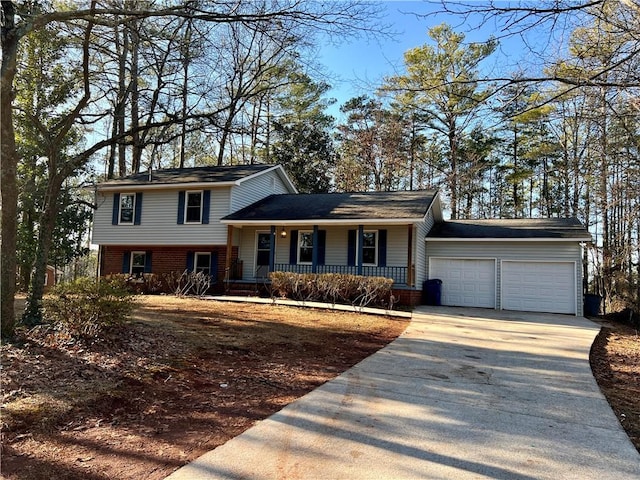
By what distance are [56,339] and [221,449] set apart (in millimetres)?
3294

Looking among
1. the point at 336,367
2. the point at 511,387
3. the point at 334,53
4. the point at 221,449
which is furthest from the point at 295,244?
the point at 221,449

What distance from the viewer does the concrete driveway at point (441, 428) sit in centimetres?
299

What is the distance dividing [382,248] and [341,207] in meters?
2.23

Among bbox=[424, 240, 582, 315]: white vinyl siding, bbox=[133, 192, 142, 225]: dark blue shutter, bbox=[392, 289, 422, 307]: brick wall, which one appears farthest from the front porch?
bbox=[133, 192, 142, 225]: dark blue shutter

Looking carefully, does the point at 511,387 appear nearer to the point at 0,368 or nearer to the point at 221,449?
the point at 221,449

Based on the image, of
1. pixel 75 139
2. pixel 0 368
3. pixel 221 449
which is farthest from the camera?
pixel 75 139

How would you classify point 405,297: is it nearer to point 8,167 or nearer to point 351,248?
point 351,248

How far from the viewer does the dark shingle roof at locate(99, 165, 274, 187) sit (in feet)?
56.0

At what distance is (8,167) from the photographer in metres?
5.56

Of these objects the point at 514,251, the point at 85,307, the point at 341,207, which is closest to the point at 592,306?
the point at 514,251

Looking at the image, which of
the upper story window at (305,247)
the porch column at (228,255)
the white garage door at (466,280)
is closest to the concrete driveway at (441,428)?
the white garage door at (466,280)

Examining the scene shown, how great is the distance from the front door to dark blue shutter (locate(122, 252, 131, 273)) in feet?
19.9

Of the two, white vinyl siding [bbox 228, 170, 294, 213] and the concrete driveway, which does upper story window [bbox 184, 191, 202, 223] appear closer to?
white vinyl siding [bbox 228, 170, 294, 213]

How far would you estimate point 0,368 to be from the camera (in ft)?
14.1
